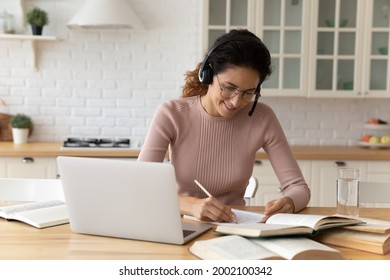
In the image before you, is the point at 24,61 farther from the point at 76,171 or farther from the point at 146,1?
the point at 76,171

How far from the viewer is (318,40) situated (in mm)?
4324

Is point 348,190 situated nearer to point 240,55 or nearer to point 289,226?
point 289,226

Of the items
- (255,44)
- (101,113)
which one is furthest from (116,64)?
(255,44)

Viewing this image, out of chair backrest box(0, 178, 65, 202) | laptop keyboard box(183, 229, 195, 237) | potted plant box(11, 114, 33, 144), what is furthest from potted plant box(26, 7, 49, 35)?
laptop keyboard box(183, 229, 195, 237)

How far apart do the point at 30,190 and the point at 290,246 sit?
4.58 feet

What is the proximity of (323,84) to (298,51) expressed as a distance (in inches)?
11.7

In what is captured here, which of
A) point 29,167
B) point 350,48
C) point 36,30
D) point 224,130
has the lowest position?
point 29,167

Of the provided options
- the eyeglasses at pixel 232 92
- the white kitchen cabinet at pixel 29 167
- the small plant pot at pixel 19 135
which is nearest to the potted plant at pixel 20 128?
the small plant pot at pixel 19 135

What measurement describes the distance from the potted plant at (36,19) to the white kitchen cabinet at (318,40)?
117cm

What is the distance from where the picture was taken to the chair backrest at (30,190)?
2.55 m

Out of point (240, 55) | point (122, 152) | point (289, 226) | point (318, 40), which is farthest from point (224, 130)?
point (318, 40)

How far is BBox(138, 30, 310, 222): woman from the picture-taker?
7.52ft

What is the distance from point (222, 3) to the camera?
4.29m
